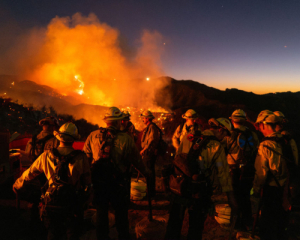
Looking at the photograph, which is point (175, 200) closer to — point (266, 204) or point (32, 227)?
point (266, 204)

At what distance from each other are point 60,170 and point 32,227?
2081mm

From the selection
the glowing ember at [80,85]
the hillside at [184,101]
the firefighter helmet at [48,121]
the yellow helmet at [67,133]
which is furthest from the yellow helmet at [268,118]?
the glowing ember at [80,85]

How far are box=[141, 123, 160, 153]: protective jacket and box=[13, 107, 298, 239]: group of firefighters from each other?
189 cm

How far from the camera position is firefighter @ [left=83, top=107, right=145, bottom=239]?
2.90 metres

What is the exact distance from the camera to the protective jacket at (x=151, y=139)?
17.4 ft

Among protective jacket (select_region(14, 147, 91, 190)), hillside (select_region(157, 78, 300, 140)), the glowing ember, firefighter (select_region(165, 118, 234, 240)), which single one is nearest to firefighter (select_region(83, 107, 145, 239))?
protective jacket (select_region(14, 147, 91, 190))

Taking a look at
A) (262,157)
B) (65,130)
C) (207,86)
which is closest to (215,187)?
(262,157)

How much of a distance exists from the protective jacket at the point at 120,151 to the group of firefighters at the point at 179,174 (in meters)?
0.01

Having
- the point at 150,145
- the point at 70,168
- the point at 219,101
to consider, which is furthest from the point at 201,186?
the point at 219,101

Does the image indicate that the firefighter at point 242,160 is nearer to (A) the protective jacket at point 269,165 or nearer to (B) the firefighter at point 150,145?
(A) the protective jacket at point 269,165

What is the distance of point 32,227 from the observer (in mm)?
3479

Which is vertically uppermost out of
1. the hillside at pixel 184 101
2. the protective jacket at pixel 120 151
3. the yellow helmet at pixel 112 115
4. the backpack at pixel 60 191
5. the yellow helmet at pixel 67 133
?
the hillside at pixel 184 101

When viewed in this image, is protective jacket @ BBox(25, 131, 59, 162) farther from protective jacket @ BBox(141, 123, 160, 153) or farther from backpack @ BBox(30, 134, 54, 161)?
protective jacket @ BBox(141, 123, 160, 153)

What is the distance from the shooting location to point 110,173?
2902 mm
